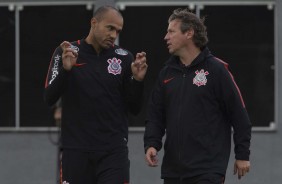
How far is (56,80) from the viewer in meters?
7.20

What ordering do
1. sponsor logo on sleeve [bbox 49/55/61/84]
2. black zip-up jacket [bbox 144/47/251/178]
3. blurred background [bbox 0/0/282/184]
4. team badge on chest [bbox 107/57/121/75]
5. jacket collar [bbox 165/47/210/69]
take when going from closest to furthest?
1. black zip-up jacket [bbox 144/47/251/178]
2. jacket collar [bbox 165/47/210/69]
3. sponsor logo on sleeve [bbox 49/55/61/84]
4. team badge on chest [bbox 107/57/121/75]
5. blurred background [bbox 0/0/282/184]

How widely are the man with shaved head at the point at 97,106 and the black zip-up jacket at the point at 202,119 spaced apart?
384 mm

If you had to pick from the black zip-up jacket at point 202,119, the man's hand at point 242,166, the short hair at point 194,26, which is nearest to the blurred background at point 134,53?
the short hair at point 194,26

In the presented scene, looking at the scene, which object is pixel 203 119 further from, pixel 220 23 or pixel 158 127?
pixel 220 23

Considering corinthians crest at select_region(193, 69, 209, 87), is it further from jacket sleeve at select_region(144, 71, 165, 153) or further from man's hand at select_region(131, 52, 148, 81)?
man's hand at select_region(131, 52, 148, 81)

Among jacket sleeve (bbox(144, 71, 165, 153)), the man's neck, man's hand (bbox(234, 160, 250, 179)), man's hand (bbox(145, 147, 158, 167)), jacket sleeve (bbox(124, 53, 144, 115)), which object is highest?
the man's neck

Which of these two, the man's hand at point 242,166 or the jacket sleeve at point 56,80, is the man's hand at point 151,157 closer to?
the man's hand at point 242,166

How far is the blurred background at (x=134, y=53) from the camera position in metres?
13.8

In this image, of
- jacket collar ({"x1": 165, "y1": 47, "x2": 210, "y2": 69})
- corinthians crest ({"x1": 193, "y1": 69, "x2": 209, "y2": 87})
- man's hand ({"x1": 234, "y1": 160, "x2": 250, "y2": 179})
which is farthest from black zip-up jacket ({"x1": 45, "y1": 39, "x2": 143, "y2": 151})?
man's hand ({"x1": 234, "y1": 160, "x2": 250, "y2": 179})

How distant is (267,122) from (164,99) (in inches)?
273

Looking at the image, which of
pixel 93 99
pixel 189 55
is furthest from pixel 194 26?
pixel 93 99

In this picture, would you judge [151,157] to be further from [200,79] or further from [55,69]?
[55,69]

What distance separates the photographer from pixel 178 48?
720cm

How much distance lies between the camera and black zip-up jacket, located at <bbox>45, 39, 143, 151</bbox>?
7.32 metres
